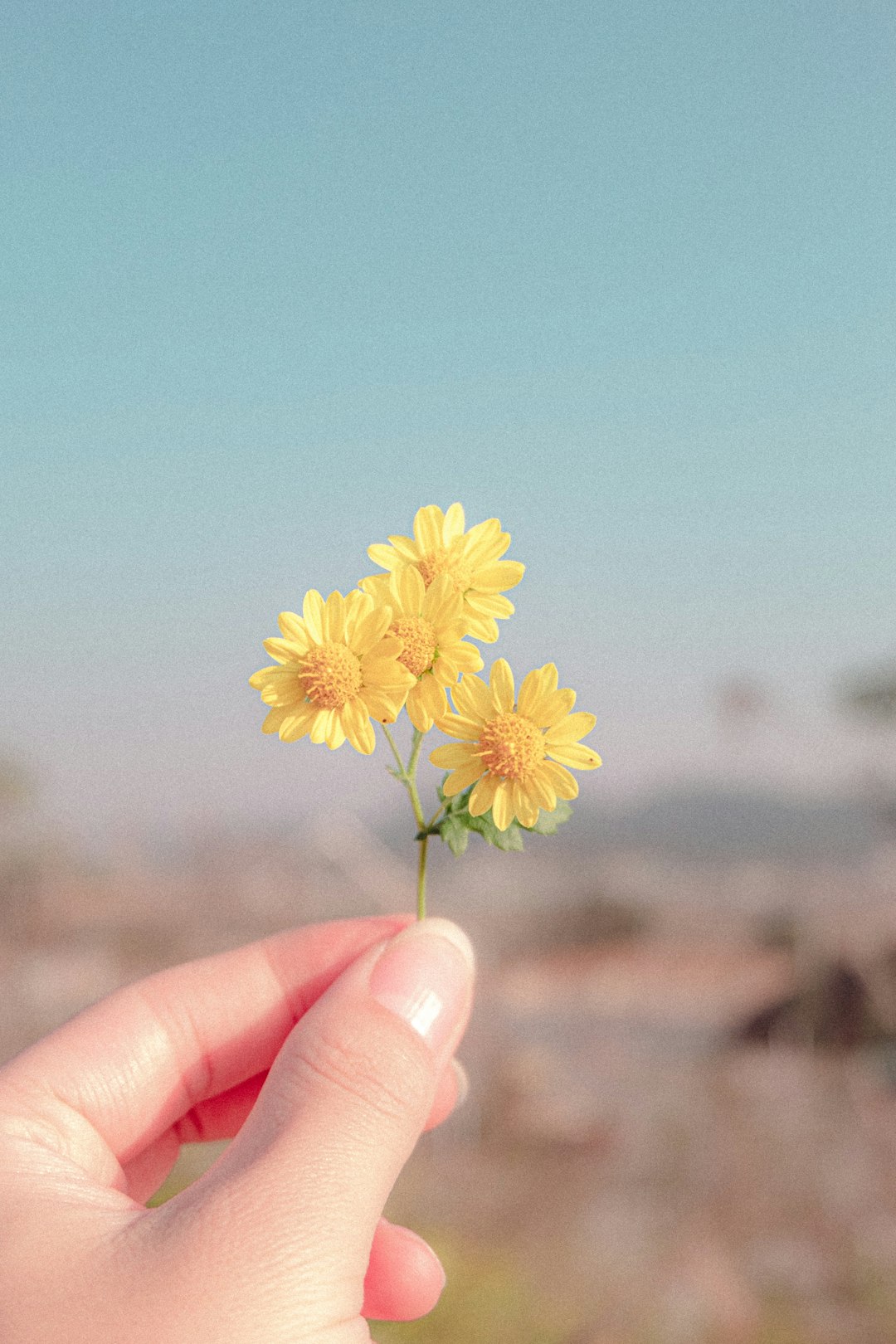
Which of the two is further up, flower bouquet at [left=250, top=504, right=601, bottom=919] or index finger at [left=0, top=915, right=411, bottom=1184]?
flower bouquet at [left=250, top=504, right=601, bottom=919]

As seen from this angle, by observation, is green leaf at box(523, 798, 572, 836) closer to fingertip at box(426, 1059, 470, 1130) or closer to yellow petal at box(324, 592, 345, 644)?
yellow petal at box(324, 592, 345, 644)

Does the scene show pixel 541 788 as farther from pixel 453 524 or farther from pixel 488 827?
pixel 453 524

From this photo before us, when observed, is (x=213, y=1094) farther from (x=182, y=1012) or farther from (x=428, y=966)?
(x=428, y=966)

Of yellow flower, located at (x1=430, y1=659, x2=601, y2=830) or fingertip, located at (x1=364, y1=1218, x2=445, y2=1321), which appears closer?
yellow flower, located at (x1=430, y1=659, x2=601, y2=830)

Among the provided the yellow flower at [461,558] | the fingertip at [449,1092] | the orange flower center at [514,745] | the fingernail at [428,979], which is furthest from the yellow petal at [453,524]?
the fingertip at [449,1092]

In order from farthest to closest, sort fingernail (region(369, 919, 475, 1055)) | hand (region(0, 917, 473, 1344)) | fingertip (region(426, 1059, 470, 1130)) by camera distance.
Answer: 1. fingertip (region(426, 1059, 470, 1130))
2. fingernail (region(369, 919, 475, 1055))
3. hand (region(0, 917, 473, 1344))

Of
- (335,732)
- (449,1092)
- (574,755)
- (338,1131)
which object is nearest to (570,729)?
(574,755)

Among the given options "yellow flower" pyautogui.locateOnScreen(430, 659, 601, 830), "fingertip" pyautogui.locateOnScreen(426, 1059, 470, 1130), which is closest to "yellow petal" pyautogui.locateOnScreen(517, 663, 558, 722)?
"yellow flower" pyautogui.locateOnScreen(430, 659, 601, 830)

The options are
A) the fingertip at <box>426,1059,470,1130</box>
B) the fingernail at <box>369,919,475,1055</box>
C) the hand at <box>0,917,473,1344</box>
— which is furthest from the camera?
the fingertip at <box>426,1059,470,1130</box>
